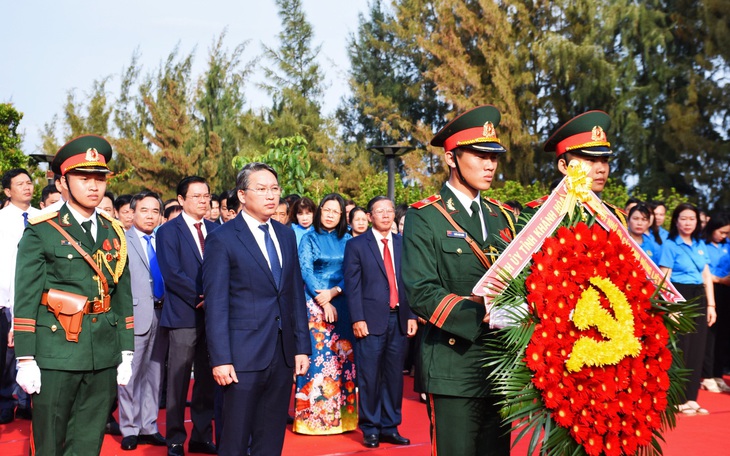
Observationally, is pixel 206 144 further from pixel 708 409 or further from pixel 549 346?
pixel 549 346

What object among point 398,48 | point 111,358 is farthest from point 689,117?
point 111,358

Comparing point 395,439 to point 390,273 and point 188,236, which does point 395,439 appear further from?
point 188,236

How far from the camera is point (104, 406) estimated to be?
12.3ft

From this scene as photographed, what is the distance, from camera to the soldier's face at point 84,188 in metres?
3.76

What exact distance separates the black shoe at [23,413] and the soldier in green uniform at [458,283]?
4822 mm

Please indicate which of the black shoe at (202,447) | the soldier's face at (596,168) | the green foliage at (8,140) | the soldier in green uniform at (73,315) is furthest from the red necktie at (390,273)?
the green foliage at (8,140)

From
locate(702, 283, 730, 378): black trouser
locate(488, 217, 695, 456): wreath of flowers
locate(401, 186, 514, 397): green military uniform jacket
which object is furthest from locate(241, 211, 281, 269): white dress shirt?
locate(702, 283, 730, 378): black trouser

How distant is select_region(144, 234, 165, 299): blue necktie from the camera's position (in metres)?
5.93

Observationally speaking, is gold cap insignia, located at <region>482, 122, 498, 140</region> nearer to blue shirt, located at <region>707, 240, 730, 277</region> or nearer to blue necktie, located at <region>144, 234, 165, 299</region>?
blue necktie, located at <region>144, 234, 165, 299</region>

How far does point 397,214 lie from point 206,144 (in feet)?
62.0

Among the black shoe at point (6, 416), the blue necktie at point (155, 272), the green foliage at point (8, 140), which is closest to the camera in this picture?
the blue necktie at point (155, 272)

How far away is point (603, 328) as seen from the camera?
8.41 ft

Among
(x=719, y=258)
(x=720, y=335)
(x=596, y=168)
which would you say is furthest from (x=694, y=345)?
(x=596, y=168)

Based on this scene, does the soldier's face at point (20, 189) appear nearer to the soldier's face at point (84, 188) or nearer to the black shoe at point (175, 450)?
the black shoe at point (175, 450)
